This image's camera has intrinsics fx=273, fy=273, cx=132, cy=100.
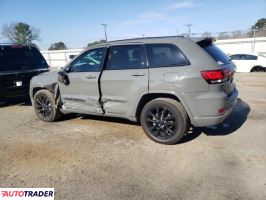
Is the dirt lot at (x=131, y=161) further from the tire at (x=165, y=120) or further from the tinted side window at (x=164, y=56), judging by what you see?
the tinted side window at (x=164, y=56)

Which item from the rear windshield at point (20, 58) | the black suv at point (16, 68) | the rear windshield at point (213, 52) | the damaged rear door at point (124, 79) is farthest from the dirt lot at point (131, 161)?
the rear windshield at point (20, 58)

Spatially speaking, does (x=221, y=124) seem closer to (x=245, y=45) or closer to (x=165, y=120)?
(x=165, y=120)

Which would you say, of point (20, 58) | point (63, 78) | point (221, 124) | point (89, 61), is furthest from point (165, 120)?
point (20, 58)

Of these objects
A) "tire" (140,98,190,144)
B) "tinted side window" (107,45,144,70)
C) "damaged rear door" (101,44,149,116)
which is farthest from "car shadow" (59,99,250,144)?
"tinted side window" (107,45,144,70)

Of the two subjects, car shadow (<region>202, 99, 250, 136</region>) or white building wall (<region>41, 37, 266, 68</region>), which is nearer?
car shadow (<region>202, 99, 250, 136</region>)

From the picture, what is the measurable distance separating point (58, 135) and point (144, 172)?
241cm

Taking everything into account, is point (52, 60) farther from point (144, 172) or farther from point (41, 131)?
point (144, 172)

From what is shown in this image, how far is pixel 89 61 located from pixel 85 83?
0.46 m

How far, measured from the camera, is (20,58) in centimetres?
836

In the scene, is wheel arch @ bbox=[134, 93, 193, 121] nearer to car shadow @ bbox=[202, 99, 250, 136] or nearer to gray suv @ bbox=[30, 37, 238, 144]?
gray suv @ bbox=[30, 37, 238, 144]

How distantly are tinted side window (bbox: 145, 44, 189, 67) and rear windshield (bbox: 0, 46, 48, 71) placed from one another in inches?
197

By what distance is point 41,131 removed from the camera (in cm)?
586

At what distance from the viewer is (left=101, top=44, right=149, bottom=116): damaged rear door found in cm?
484

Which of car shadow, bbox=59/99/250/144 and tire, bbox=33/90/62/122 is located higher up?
tire, bbox=33/90/62/122
